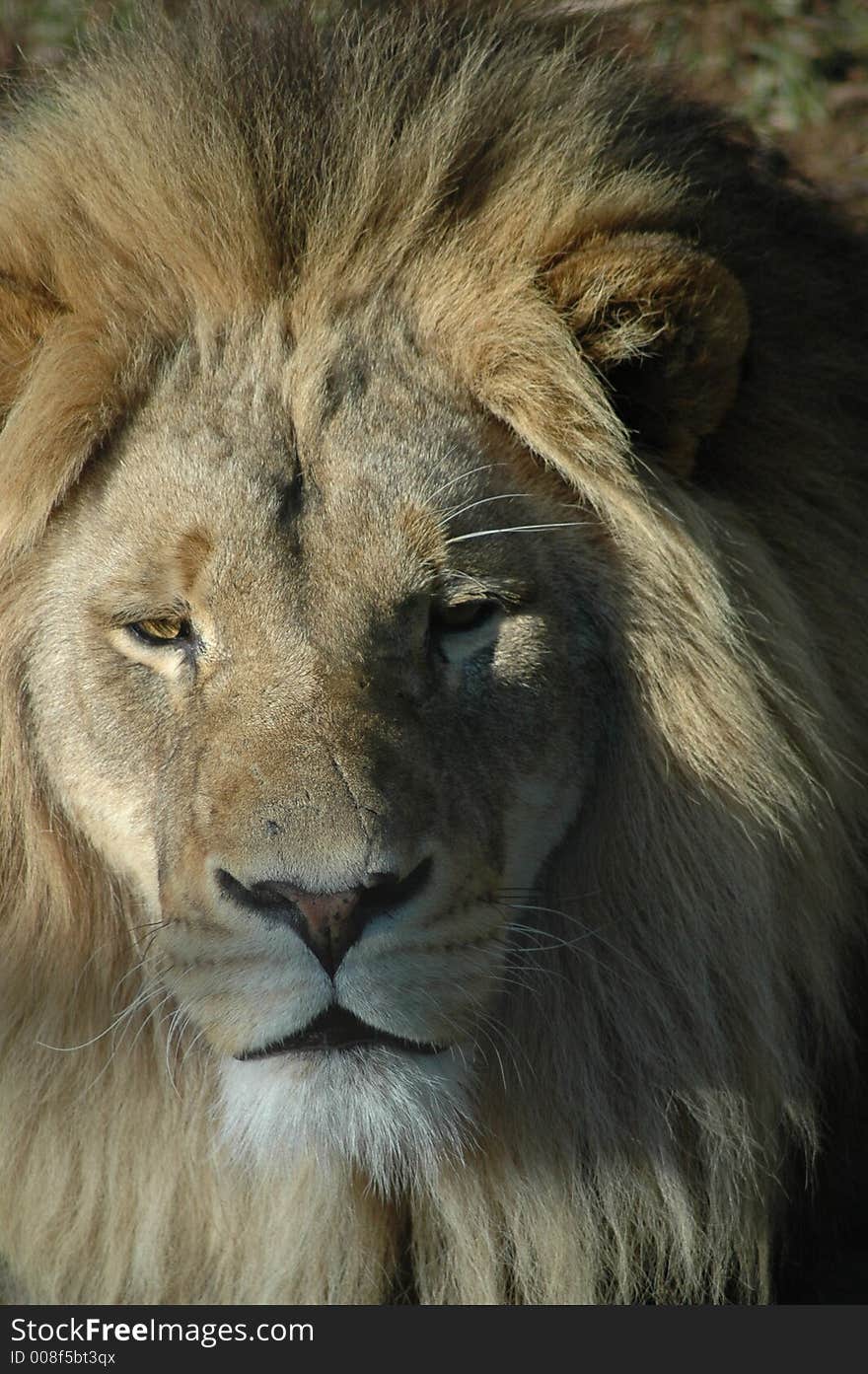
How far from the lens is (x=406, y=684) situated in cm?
229

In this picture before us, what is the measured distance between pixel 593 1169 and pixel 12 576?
1.31m

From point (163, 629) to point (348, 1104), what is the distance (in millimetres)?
714

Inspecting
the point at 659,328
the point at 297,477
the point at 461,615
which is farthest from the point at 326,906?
the point at 659,328

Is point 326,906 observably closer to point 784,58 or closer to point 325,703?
point 325,703

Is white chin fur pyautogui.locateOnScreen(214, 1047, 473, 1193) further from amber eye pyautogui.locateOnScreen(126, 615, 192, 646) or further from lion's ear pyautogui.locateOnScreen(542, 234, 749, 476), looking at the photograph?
lion's ear pyautogui.locateOnScreen(542, 234, 749, 476)

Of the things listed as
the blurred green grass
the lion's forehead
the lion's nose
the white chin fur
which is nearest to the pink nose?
the lion's nose

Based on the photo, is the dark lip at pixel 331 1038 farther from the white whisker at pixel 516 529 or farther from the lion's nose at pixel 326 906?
the white whisker at pixel 516 529

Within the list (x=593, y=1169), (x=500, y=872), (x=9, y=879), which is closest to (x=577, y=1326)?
(x=593, y=1169)

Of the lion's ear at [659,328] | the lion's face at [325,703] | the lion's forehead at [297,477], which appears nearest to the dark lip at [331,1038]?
the lion's face at [325,703]

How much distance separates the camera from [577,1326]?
2684 mm

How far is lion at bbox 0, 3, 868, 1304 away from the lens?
224 cm

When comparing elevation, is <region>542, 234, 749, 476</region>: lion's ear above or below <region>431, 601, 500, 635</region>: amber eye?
above

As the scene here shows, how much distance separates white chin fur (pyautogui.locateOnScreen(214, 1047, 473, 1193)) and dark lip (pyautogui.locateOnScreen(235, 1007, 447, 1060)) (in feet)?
0.04

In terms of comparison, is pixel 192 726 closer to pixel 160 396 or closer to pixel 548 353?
pixel 160 396
